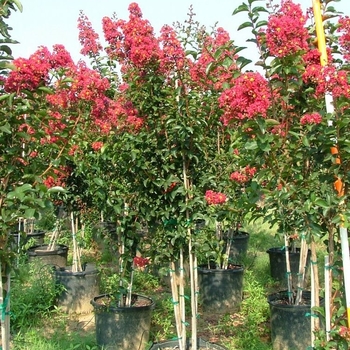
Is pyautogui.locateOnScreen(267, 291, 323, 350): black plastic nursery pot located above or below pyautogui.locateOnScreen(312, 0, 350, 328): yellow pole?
below

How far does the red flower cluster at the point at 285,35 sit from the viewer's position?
200 centimetres

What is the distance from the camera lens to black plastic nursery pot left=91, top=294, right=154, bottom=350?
11.3 ft

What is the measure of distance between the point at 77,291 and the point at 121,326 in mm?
1192

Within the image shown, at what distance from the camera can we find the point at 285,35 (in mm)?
2020


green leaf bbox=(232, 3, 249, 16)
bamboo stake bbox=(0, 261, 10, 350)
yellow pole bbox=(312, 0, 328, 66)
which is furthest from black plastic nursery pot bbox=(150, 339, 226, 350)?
green leaf bbox=(232, 3, 249, 16)

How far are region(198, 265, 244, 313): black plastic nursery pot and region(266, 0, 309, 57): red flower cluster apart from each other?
2.86 metres

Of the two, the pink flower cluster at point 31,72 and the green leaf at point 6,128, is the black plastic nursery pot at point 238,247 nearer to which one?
the pink flower cluster at point 31,72

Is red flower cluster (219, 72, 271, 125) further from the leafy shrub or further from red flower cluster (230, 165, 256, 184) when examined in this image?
the leafy shrub

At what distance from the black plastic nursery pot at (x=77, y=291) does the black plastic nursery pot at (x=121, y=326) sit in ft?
3.37

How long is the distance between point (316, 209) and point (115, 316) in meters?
1.90

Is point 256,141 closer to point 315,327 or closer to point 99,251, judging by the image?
point 315,327

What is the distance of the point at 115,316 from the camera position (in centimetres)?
346

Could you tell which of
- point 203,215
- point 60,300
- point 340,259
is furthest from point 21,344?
point 340,259

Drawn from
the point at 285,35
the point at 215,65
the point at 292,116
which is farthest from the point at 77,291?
the point at 285,35
